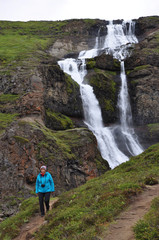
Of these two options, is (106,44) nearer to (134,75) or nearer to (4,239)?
(134,75)

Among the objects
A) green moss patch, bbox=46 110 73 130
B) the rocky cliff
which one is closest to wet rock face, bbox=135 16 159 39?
the rocky cliff

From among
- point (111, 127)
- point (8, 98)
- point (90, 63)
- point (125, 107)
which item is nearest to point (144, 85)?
point (125, 107)

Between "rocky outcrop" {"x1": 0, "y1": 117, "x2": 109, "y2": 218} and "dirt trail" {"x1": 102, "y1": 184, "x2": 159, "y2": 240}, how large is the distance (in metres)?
9.54

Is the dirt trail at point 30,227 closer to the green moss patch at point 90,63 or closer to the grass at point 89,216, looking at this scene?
the grass at point 89,216

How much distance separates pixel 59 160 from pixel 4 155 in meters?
4.49

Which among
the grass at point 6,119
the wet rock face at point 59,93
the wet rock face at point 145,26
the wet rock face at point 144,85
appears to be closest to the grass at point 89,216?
the grass at point 6,119

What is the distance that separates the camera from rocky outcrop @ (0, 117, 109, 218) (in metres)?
15.2

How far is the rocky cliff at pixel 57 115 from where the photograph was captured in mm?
16359

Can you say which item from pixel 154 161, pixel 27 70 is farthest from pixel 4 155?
pixel 27 70

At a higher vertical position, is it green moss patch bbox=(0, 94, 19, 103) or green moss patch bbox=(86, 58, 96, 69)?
green moss patch bbox=(86, 58, 96, 69)

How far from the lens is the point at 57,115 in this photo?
30.7 m

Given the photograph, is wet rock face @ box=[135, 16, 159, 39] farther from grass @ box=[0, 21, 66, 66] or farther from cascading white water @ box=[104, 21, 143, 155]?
grass @ box=[0, 21, 66, 66]

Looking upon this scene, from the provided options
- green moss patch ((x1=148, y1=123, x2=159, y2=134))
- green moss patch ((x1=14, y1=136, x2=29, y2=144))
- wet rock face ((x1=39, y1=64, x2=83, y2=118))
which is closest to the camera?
green moss patch ((x1=14, y1=136, x2=29, y2=144))

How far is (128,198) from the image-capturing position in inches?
280
